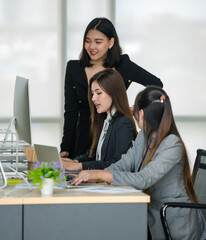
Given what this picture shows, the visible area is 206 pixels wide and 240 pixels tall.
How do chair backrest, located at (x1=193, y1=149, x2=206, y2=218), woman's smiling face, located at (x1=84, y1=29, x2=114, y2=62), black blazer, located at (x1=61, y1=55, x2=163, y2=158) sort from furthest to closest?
black blazer, located at (x1=61, y1=55, x2=163, y2=158)
woman's smiling face, located at (x1=84, y1=29, x2=114, y2=62)
chair backrest, located at (x1=193, y1=149, x2=206, y2=218)

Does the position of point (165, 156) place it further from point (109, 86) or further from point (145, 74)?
point (145, 74)

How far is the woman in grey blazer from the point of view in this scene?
218cm

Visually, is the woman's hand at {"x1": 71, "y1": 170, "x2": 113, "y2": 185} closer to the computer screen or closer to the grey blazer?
the grey blazer

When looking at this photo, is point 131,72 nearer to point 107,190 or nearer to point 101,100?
point 101,100

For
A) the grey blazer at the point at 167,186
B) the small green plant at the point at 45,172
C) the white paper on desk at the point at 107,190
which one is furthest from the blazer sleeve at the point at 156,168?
the small green plant at the point at 45,172

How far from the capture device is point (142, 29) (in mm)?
5938

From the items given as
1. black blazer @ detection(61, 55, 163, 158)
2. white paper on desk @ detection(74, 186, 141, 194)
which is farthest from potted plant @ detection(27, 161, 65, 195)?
black blazer @ detection(61, 55, 163, 158)

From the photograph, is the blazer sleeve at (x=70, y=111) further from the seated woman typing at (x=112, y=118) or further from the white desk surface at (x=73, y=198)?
the white desk surface at (x=73, y=198)

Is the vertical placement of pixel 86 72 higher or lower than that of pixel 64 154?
higher

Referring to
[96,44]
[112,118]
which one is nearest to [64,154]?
[112,118]

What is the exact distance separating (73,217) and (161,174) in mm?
515

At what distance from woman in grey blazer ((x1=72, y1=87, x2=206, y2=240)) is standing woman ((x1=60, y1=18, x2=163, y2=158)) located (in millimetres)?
1016

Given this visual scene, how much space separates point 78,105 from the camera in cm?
350

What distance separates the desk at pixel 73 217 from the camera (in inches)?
72.0
